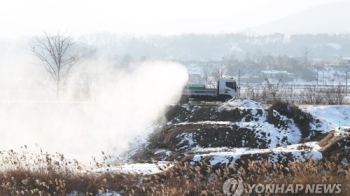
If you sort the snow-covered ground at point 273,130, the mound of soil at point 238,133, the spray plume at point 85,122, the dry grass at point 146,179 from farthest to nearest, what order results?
the spray plume at point 85,122 → the mound of soil at point 238,133 → the snow-covered ground at point 273,130 → the dry grass at point 146,179

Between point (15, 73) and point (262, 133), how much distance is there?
62190 millimetres

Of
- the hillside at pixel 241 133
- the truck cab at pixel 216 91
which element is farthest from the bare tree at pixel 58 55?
the hillside at pixel 241 133

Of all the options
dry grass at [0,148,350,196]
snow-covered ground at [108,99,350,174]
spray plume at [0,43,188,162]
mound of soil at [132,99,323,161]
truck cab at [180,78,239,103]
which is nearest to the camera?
dry grass at [0,148,350,196]

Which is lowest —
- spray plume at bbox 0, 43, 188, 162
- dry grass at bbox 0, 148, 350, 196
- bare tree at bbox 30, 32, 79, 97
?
spray plume at bbox 0, 43, 188, 162

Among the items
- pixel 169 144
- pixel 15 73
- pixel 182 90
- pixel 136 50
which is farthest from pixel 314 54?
pixel 169 144

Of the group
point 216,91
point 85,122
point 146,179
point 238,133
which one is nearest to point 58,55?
point 85,122

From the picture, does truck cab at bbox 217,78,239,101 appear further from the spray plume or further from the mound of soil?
the mound of soil

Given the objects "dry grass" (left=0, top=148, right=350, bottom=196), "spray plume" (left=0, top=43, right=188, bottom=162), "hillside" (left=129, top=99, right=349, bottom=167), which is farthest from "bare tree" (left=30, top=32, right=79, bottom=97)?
"dry grass" (left=0, top=148, right=350, bottom=196)

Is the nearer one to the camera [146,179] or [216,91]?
[146,179]

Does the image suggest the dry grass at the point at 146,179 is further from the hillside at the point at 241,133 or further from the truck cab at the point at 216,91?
the truck cab at the point at 216,91

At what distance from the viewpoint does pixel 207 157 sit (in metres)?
10.9

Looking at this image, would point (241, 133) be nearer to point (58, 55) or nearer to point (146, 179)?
point (146, 179)

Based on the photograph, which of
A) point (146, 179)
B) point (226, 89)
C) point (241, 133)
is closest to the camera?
point (146, 179)

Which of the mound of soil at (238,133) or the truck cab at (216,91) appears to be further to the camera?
the truck cab at (216,91)
